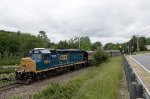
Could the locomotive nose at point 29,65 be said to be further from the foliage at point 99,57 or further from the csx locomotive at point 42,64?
the foliage at point 99,57

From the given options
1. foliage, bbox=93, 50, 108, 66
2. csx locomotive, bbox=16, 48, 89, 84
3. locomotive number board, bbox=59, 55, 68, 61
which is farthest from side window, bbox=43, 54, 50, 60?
foliage, bbox=93, 50, 108, 66

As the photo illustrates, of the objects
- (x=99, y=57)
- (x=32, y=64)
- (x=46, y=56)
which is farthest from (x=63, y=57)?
(x=99, y=57)

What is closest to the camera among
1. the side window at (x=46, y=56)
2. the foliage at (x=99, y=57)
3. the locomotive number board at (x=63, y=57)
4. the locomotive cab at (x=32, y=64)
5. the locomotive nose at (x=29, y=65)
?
the locomotive cab at (x=32, y=64)

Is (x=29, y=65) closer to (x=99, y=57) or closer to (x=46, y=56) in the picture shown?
(x=46, y=56)

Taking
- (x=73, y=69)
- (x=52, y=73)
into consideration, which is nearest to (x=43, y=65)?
(x=52, y=73)

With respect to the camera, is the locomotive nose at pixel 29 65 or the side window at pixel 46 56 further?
the side window at pixel 46 56

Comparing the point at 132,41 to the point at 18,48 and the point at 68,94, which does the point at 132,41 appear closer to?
the point at 18,48

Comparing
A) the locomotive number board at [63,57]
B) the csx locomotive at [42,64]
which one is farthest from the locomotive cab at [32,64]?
the locomotive number board at [63,57]

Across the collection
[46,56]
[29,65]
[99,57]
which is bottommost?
[29,65]

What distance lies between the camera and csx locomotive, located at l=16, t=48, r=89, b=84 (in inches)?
1134

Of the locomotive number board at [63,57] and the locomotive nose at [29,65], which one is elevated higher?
the locomotive number board at [63,57]

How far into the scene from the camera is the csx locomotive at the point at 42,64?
28.8 meters

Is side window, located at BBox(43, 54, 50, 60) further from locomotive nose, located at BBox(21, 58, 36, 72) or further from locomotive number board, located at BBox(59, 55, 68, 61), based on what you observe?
locomotive number board, located at BBox(59, 55, 68, 61)

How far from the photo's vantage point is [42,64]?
30891 millimetres
